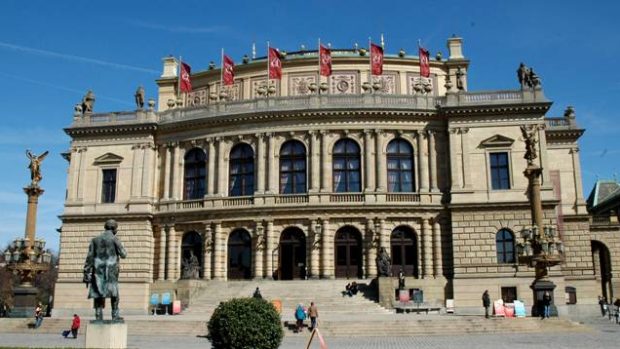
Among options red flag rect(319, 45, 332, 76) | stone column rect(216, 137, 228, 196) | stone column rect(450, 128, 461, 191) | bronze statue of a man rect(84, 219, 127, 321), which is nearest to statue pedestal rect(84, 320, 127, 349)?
bronze statue of a man rect(84, 219, 127, 321)

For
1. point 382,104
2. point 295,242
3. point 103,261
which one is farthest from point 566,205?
point 103,261

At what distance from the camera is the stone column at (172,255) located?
46688mm

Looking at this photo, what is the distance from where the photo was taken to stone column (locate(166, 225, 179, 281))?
4669cm

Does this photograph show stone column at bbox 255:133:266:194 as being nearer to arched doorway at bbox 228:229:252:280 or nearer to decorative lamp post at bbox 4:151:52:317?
arched doorway at bbox 228:229:252:280

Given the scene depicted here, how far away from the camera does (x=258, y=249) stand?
4481 centimetres

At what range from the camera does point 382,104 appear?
45.7 m

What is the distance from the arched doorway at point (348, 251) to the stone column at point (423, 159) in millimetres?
5758

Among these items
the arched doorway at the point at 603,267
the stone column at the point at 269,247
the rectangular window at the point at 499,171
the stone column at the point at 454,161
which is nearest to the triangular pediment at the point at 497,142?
the rectangular window at the point at 499,171

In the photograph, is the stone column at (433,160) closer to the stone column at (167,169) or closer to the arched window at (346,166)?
the arched window at (346,166)

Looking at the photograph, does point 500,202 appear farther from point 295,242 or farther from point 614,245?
point 614,245

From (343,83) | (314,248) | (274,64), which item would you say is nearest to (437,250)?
(314,248)

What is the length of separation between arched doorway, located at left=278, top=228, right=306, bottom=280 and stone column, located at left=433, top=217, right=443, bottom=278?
9.02m

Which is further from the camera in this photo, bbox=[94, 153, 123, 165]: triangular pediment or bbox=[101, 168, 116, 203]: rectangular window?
bbox=[94, 153, 123, 165]: triangular pediment

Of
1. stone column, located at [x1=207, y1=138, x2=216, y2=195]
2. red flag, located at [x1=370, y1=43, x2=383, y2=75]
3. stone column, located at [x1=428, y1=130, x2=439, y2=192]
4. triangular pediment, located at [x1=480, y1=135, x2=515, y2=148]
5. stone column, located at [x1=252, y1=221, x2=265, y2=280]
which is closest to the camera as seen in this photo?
triangular pediment, located at [x1=480, y1=135, x2=515, y2=148]
